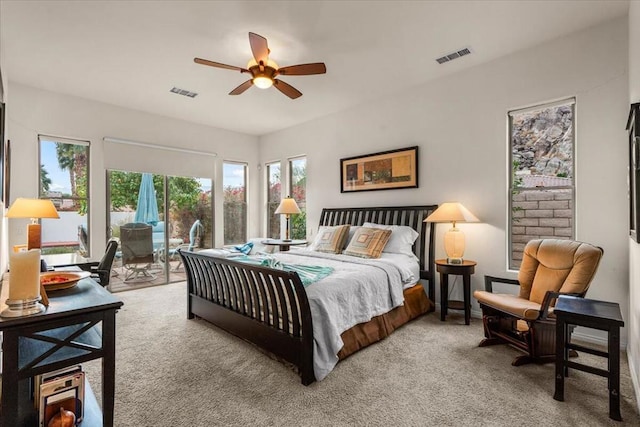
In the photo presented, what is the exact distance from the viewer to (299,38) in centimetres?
315

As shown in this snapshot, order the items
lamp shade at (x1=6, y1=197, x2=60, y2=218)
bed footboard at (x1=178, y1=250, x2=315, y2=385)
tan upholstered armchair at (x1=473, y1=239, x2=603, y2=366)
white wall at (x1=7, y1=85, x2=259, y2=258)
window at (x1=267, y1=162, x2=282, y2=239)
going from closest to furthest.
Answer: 1. bed footboard at (x1=178, y1=250, x2=315, y2=385)
2. tan upholstered armchair at (x1=473, y1=239, x2=603, y2=366)
3. lamp shade at (x1=6, y1=197, x2=60, y2=218)
4. white wall at (x1=7, y1=85, x2=259, y2=258)
5. window at (x1=267, y1=162, x2=282, y2=239)

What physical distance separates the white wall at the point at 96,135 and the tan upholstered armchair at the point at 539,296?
16.7ft

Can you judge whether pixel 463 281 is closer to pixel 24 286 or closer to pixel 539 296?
pixel 539 296

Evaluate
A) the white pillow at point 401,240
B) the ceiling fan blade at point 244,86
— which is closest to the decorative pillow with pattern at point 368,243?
the white pillow at point 401,240

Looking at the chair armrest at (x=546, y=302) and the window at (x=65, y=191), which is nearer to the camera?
the chair armrest at (x=546, y=302)

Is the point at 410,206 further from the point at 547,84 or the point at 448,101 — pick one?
the point at 547,84

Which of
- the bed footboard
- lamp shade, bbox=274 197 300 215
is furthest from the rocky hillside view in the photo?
lamp shade, bbox=274 197 300 215

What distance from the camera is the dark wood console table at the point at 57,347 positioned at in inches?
52.9

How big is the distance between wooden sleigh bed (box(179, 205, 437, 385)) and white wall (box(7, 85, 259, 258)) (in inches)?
96.5

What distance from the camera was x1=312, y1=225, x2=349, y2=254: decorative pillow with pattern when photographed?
14.0ft

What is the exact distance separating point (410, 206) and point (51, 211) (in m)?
4.17

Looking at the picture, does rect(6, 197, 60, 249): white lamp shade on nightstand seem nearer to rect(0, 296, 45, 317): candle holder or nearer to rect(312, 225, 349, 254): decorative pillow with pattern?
rect(0, 296, 45, 317): candle holder

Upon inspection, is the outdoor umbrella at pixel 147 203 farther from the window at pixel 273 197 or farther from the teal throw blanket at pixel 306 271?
the teal throw blanket at pixel 306 271

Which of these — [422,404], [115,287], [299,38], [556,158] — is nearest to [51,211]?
[115,287]
